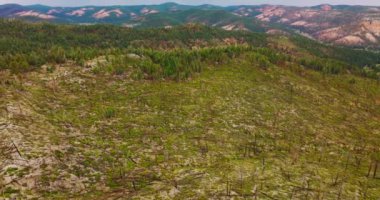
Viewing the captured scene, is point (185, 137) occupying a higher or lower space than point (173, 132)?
lower

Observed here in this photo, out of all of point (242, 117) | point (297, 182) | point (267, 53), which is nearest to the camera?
→ point (297, 182)

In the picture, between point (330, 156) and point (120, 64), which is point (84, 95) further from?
point (330, 156)

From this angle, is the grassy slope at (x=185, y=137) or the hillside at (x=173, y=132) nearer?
the hillside at (x=173, y=132)

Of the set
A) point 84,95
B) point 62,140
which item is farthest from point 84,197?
point 84,95

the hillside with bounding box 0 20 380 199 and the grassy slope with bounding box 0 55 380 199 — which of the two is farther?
the grassy slope with bounding box 0 55 380 199
